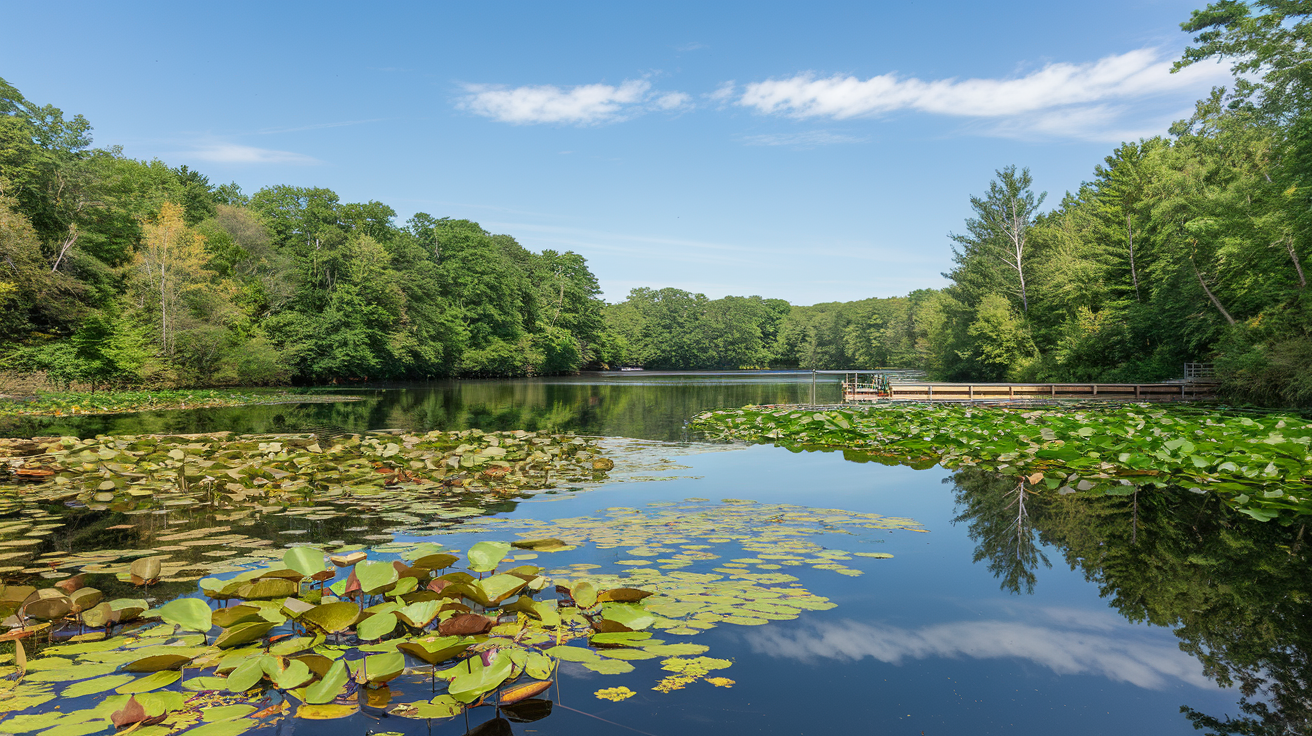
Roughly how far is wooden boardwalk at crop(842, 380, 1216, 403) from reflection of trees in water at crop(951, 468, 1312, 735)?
18.8 meters

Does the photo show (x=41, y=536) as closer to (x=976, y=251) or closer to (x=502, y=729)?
(x=502, y=729)

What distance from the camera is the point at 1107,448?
29.4 ft

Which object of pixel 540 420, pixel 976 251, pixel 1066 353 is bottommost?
pixel 540 420

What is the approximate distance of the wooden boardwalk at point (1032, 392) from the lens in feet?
80.5

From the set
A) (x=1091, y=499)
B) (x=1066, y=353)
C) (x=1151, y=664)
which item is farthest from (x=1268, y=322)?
(x=1151, y=664)

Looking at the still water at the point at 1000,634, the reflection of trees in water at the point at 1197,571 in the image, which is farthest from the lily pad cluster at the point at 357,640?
the reflection of trees in water at the point at 1197,571

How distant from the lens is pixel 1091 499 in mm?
7008

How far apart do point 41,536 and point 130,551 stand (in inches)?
47.8

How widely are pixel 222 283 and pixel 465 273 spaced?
780 inches

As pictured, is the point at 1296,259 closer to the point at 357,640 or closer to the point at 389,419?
the point at 357,640

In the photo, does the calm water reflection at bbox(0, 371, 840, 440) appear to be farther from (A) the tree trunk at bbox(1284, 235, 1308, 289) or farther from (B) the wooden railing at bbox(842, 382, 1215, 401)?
(A) the tree trunk at bbox(1284, 235, 1308, 289)

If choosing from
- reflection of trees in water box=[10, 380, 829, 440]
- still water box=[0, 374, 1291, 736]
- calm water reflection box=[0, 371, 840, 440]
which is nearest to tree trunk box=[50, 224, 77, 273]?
reflection of trees in water box=[10, 380, 829, 440]

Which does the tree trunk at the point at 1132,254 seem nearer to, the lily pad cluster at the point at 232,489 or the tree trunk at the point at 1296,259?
the tree trunk at the point at 1296,259

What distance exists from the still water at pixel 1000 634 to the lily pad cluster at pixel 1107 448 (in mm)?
792
